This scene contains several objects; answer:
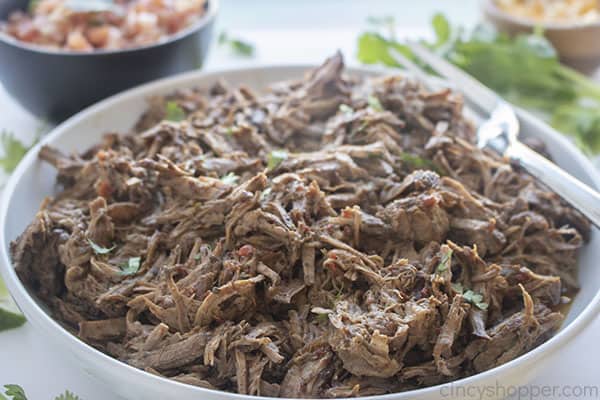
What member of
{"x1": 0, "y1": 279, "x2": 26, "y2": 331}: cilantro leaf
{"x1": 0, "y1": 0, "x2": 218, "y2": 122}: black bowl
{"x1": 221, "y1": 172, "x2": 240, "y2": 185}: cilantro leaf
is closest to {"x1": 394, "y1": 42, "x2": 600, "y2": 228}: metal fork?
{"x1": 221, "y1": 172, "x2": 240, "y2": 185}: cilantro leaf

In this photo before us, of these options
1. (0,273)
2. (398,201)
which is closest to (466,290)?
(398,201)

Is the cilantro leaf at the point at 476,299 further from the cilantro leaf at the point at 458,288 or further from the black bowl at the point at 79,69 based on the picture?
the black bowl at the point at 79,69

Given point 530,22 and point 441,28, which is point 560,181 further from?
point 530,22

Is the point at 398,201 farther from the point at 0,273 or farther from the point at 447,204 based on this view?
the point at 0,273

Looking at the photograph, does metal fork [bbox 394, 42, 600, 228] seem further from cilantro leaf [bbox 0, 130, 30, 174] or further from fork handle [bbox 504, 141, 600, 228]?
cilantro leaf [bbox 0, 130, 30, 174]

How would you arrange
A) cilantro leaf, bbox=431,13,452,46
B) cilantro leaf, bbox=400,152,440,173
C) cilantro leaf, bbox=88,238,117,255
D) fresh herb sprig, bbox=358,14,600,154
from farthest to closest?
cilantro leaf, bbox=431,13,452,46 → fresh herb sprig, bbox=358,14,600,154 → cilantro leaf, bbox=400,152,440,173 → cilantro leaf, bbox=88,238,117,255

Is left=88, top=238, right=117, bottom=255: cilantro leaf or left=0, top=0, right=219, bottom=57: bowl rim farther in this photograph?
left=0, top=0, right=219, bottom=57: bowl rim

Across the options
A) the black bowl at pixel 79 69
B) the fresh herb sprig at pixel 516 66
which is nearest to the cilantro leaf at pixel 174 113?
the black bowl at pixel 79 69
